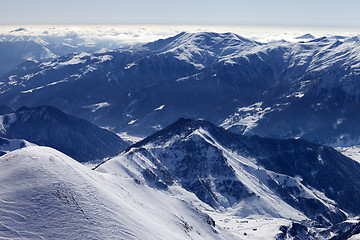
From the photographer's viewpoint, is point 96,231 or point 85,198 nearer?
point 96,231

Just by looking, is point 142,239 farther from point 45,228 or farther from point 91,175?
point 91,175

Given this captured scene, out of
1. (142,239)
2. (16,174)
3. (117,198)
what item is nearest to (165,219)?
(117,198)

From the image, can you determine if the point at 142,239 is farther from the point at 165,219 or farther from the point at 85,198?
the point at 165,219

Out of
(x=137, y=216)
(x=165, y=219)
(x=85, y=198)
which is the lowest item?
(x=165, y=219)

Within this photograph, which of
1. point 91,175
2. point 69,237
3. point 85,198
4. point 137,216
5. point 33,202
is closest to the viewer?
point 69,237

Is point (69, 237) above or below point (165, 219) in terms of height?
above

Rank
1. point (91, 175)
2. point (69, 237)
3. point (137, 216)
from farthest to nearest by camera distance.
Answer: point (91, 175) < point (137, 216) < point (69, 237)
